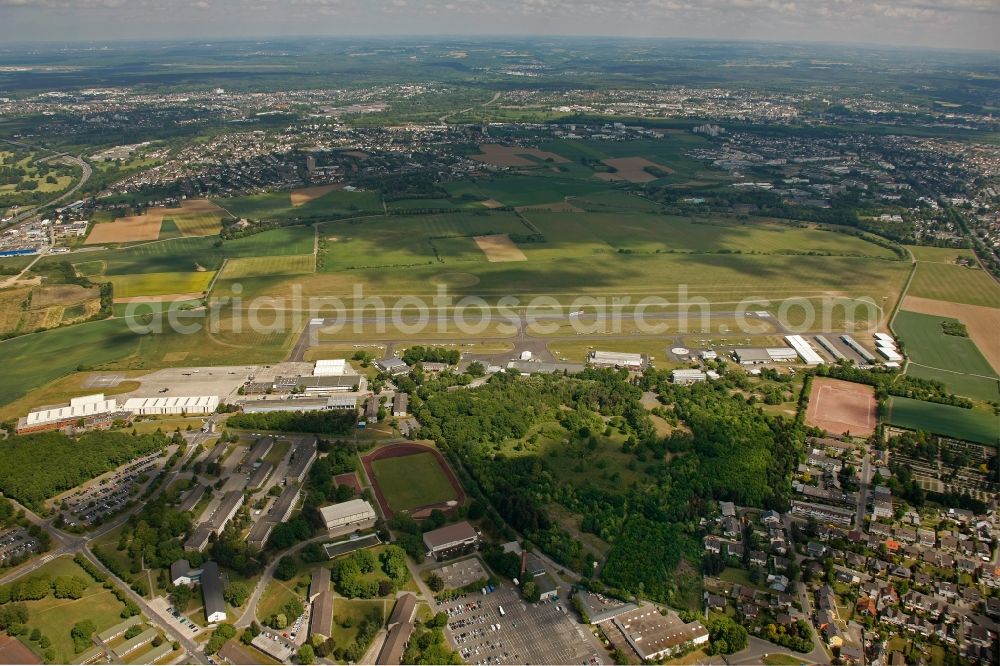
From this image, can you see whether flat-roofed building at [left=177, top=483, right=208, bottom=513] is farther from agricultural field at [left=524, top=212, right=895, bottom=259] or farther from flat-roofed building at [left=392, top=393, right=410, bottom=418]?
agricultural field at [left=524, top=212, right=895, bottom=259]

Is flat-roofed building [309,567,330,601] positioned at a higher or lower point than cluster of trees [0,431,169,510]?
lower

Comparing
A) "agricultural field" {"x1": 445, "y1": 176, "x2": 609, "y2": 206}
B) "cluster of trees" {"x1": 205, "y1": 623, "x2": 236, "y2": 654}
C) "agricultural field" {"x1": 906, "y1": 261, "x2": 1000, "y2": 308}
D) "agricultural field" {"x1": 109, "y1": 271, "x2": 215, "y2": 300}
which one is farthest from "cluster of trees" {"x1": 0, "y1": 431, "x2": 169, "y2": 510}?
"agricultural field" {"x1": 906, "y1": 261, "x2": 1000, "y2": 308}

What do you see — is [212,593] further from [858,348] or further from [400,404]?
[858,348]

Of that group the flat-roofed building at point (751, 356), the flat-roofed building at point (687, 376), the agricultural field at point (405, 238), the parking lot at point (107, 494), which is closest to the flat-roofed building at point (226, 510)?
the parking lot at point (107, 494)

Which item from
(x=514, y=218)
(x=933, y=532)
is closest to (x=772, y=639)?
(x=933, y=532)

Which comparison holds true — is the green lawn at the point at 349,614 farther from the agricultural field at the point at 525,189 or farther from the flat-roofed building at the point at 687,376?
the agricultural field at the point at 525,189

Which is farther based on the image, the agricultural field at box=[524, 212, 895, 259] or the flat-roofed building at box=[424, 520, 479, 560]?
the agricultural field at box=[524, 212, 895, 259]
